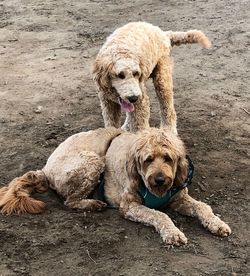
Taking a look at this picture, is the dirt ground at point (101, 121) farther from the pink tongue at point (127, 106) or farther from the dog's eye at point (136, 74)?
the dog's eye at point (136, 74)

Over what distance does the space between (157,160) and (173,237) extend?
0.60 meters

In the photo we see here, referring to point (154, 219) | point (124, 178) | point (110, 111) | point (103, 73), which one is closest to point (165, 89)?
point (110, 111)

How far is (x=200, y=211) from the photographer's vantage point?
4.98 m

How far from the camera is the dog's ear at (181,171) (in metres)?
4.86

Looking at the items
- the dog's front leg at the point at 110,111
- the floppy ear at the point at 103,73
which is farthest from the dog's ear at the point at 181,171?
the dog's front leg at the point at 110,111

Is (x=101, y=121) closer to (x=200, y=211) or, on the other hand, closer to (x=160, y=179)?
(x=200, y=211)

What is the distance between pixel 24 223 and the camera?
4.95 m

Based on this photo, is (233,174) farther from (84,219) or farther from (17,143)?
(17,143)

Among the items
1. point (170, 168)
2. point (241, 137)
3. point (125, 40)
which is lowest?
point (241, 137)

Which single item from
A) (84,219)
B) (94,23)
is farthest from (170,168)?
(94,23)

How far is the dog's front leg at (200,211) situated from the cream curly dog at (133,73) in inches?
45.2

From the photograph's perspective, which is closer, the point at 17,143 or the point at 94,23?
the point at 17,143

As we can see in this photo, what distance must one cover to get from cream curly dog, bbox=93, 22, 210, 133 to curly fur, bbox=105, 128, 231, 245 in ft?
2.48

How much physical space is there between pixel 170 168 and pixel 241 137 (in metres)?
2.15
